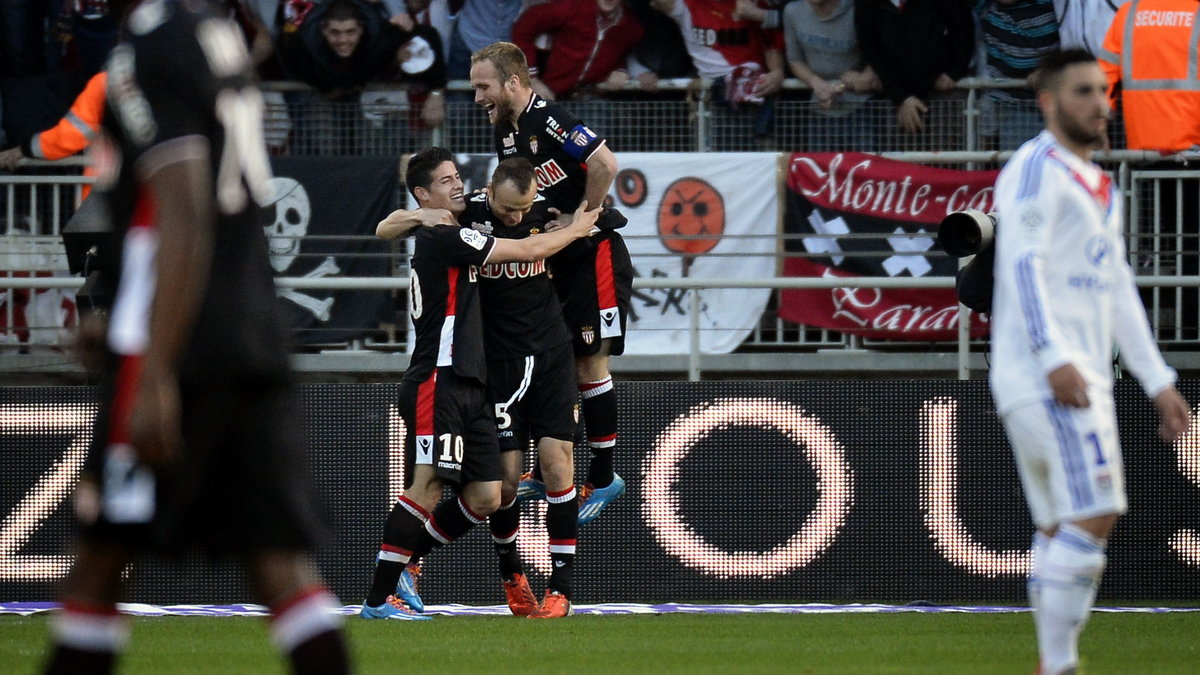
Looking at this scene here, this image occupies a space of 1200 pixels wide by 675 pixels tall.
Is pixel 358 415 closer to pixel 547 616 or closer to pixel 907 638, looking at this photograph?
pixel 547 616

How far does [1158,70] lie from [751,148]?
2824mm

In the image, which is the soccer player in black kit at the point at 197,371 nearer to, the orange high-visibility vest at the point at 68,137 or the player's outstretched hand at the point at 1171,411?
the player's outstretched hand at the point at 1171,411

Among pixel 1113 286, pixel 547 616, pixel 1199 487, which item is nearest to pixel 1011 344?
pixel 1113 286

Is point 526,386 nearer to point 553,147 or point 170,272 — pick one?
point 553,147

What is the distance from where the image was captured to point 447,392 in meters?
8.62

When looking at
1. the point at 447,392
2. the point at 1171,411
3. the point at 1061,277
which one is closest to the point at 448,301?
the point at 447,392

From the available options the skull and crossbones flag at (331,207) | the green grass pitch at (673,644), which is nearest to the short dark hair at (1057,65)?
the green grass pitch at (673,644)

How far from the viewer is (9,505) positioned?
33.0 ft

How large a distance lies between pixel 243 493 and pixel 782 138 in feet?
30.0

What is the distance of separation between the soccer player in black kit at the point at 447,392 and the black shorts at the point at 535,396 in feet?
0.43

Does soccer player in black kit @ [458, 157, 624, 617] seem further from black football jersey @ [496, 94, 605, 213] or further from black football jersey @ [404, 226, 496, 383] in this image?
black football jersey @ [496, 94, 605, 213]

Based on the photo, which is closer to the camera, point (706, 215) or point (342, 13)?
point (706, 215)

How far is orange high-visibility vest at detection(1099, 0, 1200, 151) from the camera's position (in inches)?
474

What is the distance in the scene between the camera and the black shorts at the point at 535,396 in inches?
353
